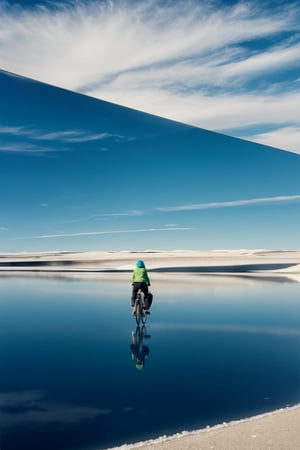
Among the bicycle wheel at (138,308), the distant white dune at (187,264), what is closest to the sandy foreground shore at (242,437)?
the bicycle wheel at (138,308)

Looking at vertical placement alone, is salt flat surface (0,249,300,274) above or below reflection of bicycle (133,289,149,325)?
above

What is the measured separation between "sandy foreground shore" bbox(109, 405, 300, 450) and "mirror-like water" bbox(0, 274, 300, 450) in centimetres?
37

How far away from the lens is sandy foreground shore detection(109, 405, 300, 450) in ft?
11.2

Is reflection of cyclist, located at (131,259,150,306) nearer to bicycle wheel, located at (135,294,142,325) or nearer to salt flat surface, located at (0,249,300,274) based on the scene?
bicycle wheel, located at (135,294,142,325)

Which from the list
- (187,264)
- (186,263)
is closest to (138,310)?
(187,264)

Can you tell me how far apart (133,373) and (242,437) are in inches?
95.7

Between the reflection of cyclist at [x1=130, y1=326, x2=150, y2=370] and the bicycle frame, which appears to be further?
the bicycle frame

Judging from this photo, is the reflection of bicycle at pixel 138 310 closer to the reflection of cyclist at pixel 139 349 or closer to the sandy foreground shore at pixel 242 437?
the reflection of cyclist at pixel 139 349

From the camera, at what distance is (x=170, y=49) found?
784 centimetres

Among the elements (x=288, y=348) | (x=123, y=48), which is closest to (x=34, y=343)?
(x=288, y=348)

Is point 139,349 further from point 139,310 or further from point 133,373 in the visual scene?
point 139,310

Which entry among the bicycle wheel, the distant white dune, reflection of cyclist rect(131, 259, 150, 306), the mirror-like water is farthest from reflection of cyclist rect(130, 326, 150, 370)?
the distant white dune

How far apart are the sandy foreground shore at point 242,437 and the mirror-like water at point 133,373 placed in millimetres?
370

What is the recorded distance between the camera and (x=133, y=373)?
5859 mm
